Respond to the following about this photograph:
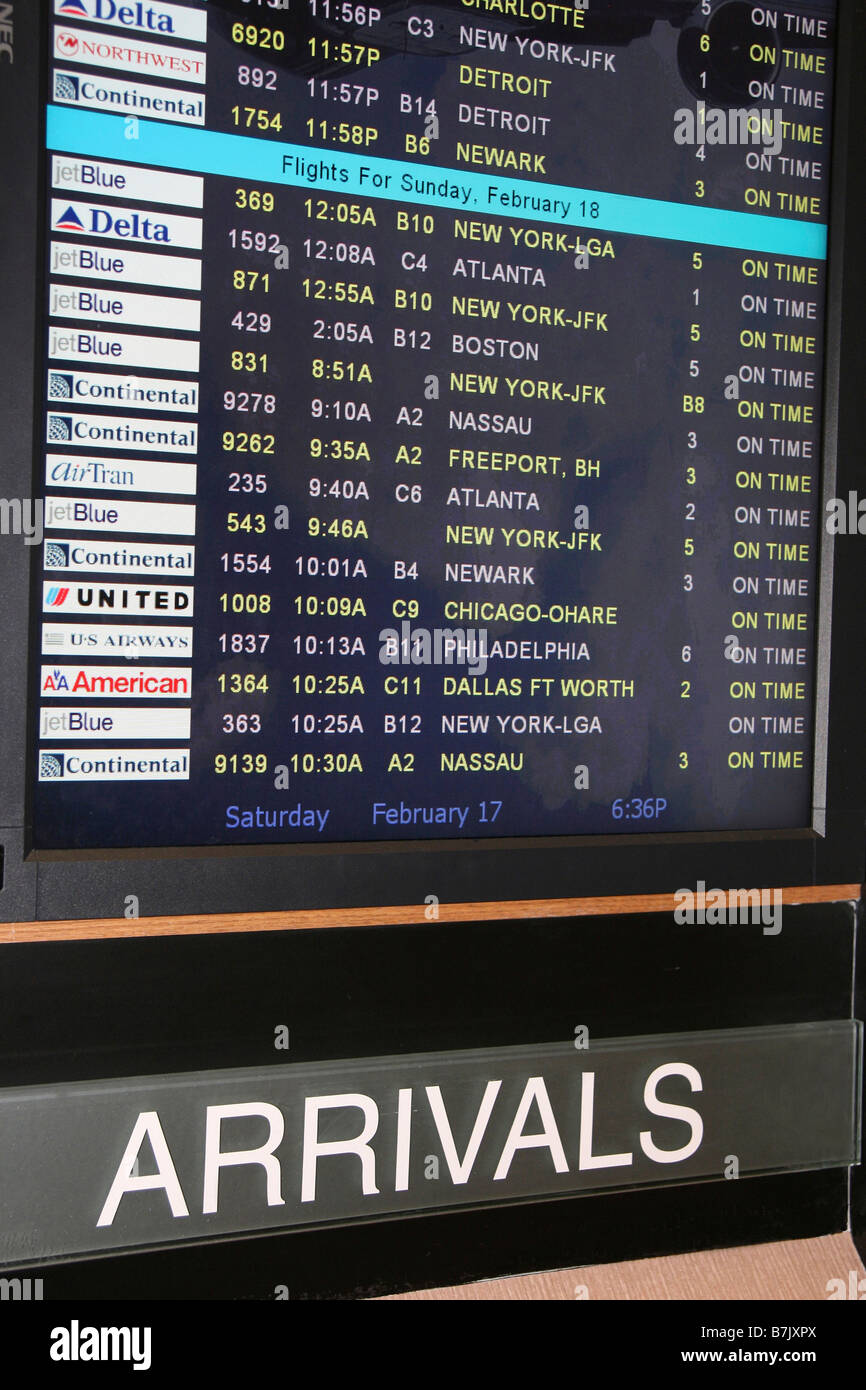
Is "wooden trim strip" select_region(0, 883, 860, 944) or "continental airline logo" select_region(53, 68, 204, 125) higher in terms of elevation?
"continental airline logo" select_region(53, 68, 204, 125)

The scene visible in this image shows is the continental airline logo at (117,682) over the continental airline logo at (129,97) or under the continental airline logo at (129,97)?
under

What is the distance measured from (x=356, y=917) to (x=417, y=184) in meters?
0.83

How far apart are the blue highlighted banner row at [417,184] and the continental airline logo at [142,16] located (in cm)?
10

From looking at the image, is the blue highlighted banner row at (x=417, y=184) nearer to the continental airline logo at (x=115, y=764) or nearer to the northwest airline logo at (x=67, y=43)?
the northwest airline logo at (x=67, y=43)

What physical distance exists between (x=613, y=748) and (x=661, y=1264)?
0.63m

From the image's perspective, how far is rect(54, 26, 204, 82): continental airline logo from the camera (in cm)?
134

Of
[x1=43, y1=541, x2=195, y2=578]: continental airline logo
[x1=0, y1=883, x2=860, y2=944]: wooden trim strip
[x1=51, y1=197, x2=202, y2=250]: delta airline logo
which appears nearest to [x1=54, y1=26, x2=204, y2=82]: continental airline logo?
[x1=51, y1=197, x2=202, y2=250]: delta airline logo

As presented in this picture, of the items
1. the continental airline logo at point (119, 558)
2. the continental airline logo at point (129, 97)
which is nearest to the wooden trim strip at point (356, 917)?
the continental airline logo at point (119, 558)

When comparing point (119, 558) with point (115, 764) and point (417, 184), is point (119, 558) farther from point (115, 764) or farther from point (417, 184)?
→ point (417, 184)

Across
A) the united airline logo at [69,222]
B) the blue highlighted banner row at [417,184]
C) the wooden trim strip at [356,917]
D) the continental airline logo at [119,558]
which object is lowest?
the wooden trim strip at [356,917]

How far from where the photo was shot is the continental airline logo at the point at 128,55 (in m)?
1.34

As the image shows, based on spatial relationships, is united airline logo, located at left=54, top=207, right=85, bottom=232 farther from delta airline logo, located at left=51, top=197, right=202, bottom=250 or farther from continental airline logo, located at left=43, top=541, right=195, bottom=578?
continental airline logo, located at left=43, top=541, right=195, bottom=578

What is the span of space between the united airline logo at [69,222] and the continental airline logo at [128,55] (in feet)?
0.50
